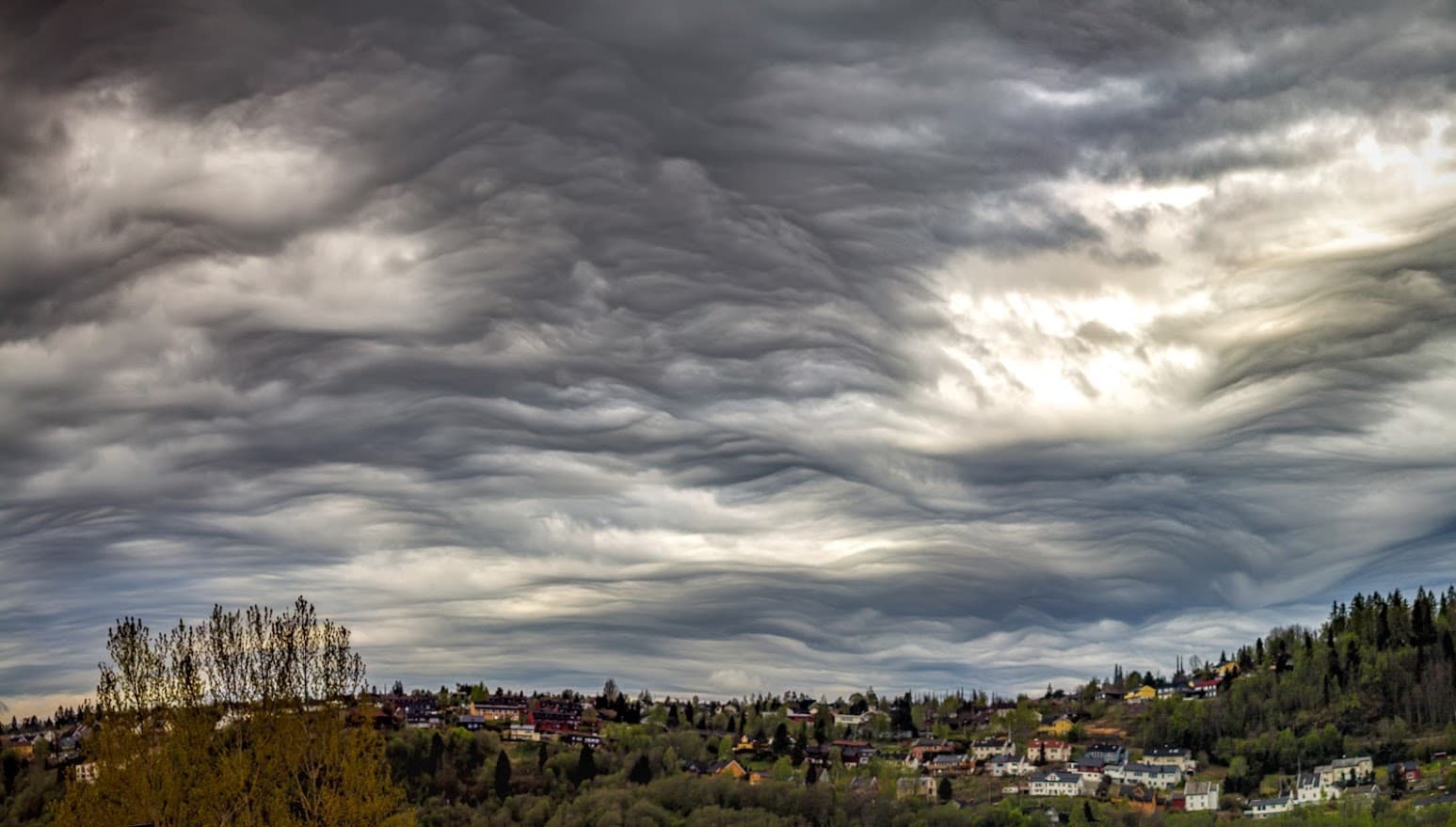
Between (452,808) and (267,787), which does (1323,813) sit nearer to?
(452,808)

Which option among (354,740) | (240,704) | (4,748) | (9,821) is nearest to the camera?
(354,740)

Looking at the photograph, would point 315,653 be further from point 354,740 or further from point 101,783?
point 101,783

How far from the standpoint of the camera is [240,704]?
7262 cm

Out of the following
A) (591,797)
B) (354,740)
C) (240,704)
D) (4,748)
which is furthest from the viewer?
(591,797)

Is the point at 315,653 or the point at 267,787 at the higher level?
the point at 315,653

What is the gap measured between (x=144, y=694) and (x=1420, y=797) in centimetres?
18088

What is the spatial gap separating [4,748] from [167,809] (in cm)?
12469

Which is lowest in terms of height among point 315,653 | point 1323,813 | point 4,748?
point 1323,813

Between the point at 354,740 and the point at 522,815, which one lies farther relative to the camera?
the point at 522,815

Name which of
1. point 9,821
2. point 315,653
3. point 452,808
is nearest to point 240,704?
point 315,653

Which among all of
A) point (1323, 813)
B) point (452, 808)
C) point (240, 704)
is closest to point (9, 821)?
point (452, 808)

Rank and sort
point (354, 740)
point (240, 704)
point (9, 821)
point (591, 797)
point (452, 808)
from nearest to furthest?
point (354, 740), point (240, 704), point (9, 821), point (452, 808), point (591, 797)

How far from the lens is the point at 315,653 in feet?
237

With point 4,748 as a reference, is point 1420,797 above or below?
below
